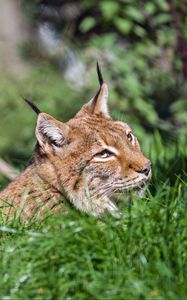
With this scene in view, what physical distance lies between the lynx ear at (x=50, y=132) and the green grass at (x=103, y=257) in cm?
118

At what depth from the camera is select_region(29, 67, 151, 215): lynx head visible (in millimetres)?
6367

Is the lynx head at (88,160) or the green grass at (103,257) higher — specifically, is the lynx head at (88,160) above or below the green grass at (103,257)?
above

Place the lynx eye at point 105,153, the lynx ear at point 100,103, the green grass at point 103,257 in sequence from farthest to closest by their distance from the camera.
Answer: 1. the lynx ear at point 100,103
2. the lynx eye at point 105,153
3. the green grass at point 103,257

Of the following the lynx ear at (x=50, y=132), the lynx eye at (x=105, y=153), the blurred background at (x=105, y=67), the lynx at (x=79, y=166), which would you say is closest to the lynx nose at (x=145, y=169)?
the lynx at (x=79, y=166)

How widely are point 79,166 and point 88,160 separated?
88 millimetres

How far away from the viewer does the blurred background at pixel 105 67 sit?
10922mm

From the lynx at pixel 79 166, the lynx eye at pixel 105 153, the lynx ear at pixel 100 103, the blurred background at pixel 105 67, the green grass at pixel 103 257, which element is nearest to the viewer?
the green grass at pixel 103 257

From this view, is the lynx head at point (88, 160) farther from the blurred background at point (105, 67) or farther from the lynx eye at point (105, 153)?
the blurred background at point (105, 67)

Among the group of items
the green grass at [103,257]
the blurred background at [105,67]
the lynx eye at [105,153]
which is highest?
the blurred background at [105,67]

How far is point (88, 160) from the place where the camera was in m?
6.52

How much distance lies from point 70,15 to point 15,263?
819cm

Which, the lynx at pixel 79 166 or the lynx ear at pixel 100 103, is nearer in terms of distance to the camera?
the lynx at pixel 79 166

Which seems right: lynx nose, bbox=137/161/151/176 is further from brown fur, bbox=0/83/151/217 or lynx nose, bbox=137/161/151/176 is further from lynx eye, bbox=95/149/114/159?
lynx eye, bbox=95/149/114/159

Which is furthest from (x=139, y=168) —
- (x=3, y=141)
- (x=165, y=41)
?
(x=3, y=141)
